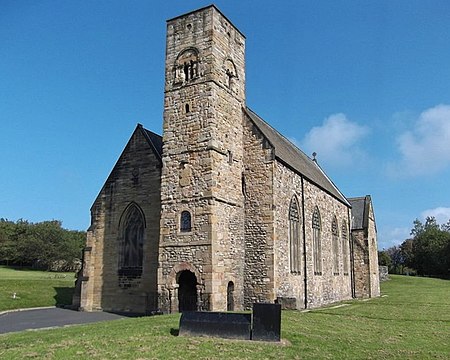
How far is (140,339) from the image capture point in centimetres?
1341

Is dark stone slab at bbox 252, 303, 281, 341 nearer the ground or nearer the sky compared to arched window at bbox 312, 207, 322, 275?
nearer the ground

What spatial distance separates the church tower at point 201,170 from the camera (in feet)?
72.0

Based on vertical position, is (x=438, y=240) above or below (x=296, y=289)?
above

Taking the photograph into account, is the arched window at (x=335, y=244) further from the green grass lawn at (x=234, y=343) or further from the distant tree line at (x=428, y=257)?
the distant tree line at (x=428, y=257)

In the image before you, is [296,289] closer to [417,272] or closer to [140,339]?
[140,339]

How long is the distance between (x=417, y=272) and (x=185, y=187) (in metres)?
69.7

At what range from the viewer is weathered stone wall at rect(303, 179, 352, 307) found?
29.5 m

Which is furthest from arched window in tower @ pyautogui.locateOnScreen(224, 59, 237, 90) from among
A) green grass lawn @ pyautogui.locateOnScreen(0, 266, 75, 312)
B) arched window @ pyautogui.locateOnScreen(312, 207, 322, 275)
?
green grass lawn @ pyautogui.locateOnScreen(0, 266, 75, 312)

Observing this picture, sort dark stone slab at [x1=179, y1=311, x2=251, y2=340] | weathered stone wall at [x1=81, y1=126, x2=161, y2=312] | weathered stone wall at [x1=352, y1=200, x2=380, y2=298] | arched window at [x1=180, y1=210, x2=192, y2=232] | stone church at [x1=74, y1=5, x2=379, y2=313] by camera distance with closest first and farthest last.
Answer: dark stone slab at [x1=179, y1=311, x2=251, y2=340], stone church at [x1=74, y1=5, x2=379, y2=313], arched window at [x1=180, y1=210, x2=192, y2=232], weathered stone wall at [x1=81, y1=126, x2=161, y2=312], weathered stone wall at [x1=352, y1=200, x2=380, y2=298]

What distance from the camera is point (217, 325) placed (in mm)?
13703

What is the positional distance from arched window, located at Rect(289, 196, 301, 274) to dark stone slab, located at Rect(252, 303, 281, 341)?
535 inches

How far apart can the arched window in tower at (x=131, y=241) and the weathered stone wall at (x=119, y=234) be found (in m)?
0.31

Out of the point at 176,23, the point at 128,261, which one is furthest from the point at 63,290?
the point at 176,23

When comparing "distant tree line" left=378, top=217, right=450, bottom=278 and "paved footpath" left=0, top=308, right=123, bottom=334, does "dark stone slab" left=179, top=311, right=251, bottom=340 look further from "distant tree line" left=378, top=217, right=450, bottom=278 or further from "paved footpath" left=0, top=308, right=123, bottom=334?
"distant tree line" left=378, top=217, right=450, bottom=278
